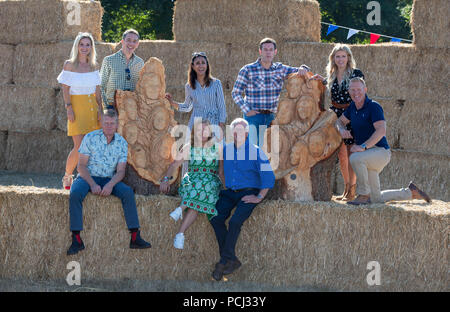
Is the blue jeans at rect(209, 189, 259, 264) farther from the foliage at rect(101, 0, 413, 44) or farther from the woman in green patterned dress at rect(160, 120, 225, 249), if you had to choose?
the foliage at rect(101, 0, 413, 44)

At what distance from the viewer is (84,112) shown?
6.13 metres

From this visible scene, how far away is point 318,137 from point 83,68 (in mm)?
2224

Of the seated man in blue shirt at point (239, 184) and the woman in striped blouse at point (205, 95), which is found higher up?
the woman in striped blouse at point (205, 95)

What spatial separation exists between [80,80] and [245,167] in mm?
1805

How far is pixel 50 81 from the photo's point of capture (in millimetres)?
9492

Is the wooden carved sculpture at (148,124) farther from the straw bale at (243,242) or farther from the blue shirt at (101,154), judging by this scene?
the straw bale at (243,242)

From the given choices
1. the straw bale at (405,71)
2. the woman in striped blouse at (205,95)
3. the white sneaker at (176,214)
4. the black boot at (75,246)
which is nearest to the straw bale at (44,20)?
the straw bale at (405,71)

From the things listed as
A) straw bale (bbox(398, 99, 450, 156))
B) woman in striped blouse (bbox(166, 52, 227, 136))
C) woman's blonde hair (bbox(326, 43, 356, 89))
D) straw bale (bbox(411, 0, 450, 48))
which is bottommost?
straw bale (bbox(398, 99, 450, 156))

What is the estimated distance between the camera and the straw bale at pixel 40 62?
9.33m

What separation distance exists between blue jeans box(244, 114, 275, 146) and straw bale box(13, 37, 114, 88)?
12.4 ft

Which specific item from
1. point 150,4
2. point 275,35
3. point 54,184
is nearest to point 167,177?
point 54,184

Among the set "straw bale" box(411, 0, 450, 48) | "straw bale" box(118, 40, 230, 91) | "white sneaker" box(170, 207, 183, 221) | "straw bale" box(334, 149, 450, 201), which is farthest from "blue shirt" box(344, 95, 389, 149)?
"straw bale" box(118, 40, 230, 91)

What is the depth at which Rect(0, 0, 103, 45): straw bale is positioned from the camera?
9297 millimetres

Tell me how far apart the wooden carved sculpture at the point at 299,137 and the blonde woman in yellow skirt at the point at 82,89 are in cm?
162
